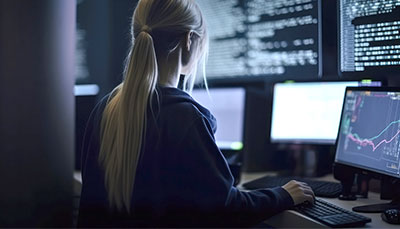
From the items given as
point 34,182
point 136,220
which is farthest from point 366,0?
point 34,182

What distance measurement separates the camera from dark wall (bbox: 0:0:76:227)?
220 centimetres

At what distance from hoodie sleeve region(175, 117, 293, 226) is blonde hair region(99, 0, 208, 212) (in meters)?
0.14

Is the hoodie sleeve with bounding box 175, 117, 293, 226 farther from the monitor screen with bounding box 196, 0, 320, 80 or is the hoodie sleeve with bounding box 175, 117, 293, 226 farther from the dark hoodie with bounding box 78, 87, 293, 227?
the monitor screen with bounding box 196, 0, 320, 80

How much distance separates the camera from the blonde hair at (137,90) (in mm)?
1467

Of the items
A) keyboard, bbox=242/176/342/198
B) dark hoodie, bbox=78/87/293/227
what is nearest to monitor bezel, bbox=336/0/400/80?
keyboard, bbox=242/176/342/198

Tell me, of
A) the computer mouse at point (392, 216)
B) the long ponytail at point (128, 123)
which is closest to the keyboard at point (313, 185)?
the computer mouse at point (392, 216)

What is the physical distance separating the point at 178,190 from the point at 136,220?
0.50 feet

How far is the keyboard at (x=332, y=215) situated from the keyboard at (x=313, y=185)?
0.22 meters

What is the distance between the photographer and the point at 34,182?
7.63 feet

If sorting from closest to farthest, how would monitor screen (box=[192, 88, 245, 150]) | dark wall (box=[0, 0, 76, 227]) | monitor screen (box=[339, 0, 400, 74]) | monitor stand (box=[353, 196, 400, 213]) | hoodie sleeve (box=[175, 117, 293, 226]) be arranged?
hoodie sleeve (box=[175, 117, 293, 226])
monitor stand (box=[353, 196, 400, 213])
monitor screen (box=[339, 0, 400, 74])
dark wall (box=[0, 0, 76, 227])
monitor screen (box=[192, 88, 245, 150])

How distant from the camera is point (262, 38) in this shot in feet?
8.84

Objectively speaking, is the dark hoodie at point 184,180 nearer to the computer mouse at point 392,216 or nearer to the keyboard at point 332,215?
the keyboard at point 332,215

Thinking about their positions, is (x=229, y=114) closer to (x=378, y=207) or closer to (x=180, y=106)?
(x=378, y=207)

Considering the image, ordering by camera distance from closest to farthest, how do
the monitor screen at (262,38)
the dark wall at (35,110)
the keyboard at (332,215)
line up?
1. the keyboard at (332,215)
2. the dark wall at (35,110)
3. the monitor screen at (262,38)
